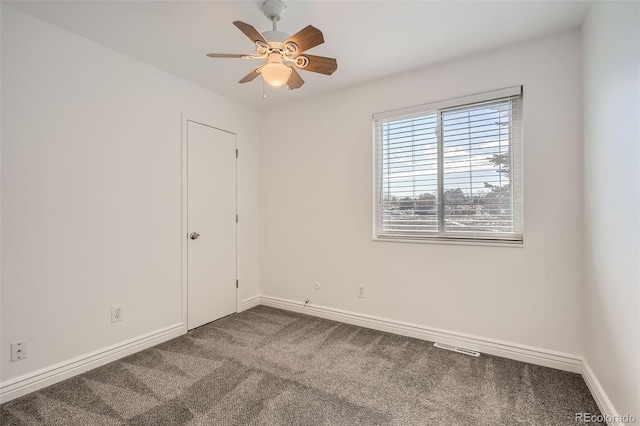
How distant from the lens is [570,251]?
2205 mm

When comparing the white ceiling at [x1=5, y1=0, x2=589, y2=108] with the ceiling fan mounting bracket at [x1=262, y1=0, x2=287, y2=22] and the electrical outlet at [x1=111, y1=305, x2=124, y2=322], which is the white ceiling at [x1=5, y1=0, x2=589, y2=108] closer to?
the ceiling fan mounting bracket at [x1=262, y1=0, x2=287, y2=22]

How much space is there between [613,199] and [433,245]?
4.29 ft

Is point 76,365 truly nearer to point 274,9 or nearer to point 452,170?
point 274,9

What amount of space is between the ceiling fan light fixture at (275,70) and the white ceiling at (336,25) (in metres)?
0.40

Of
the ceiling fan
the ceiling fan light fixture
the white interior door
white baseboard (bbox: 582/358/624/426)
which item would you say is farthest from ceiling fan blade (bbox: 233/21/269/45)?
white baseboard (bbox: 582/358/624/426)

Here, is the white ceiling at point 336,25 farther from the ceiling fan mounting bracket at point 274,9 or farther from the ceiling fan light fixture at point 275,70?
the ceiling fan light fixture at point 275,70

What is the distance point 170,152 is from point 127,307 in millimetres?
1460

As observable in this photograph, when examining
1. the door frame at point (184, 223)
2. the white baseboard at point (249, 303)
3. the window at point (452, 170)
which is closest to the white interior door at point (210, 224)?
the door frame at point (184, 223)

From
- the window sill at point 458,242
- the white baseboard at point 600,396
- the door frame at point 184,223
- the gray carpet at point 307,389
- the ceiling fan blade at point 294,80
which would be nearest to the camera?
the white baseboard at point 600,396

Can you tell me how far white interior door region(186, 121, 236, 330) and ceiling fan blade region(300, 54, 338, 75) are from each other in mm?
1642

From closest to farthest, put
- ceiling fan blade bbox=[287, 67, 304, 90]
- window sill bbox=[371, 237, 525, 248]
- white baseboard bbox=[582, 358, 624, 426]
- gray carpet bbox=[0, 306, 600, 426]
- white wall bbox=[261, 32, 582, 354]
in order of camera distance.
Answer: white baseboard bbox=[582, 358, 624, 426], gray carpet bbox=[0, 306, 600, 426], ceiling fan blade bbox=[287, 67, 304, 90], white wall bbox=[261, 32, 582, 354], window sill bbox=[371, 237, 525, 248]

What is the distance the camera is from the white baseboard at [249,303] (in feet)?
11.9

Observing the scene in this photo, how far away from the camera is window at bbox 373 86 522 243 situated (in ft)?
8.04

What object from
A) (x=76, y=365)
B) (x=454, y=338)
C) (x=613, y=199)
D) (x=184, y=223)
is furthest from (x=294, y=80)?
(x=76, y=365)
